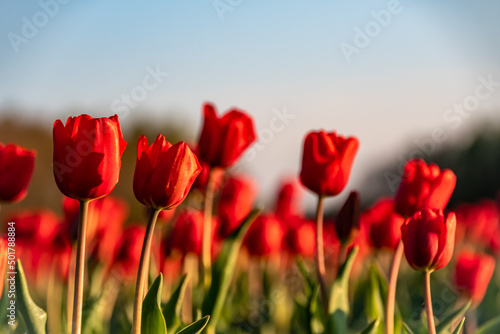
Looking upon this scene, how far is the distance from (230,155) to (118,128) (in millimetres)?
524

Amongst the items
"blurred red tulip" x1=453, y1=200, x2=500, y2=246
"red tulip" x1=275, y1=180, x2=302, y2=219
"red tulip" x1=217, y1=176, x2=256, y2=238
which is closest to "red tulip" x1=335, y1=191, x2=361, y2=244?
"red tulip" x1=217, y1=176, x2=256, y2=238

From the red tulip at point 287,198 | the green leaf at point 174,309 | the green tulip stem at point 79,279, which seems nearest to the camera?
the green tulip stem at point 79,279

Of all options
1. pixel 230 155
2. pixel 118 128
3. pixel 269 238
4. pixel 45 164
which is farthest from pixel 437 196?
pixel 45 164

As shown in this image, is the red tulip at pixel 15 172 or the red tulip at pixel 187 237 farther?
the red tulip at pixel 187 237

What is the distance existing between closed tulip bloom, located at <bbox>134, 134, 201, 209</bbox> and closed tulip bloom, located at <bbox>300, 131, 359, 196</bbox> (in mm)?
389

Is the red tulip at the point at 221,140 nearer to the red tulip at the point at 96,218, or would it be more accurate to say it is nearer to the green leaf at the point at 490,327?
the red tulip at the point at 96,218

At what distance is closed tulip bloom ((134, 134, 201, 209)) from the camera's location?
782 mm

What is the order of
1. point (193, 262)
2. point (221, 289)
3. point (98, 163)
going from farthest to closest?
1. point (193, 262)
2. point (221, 289)
3. point (98, 163)

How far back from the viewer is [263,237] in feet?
6.14

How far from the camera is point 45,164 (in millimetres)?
5957

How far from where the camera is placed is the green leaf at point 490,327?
1.13 m

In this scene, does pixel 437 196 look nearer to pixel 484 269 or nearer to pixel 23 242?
pixel 484 269

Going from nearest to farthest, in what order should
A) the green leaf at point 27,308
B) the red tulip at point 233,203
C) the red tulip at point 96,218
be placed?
the green leaf at point 27,308 → the red tulip at point 96,218 → the red tulip at point 233,203

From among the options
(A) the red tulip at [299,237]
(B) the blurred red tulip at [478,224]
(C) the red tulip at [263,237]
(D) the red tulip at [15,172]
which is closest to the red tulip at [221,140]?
(D) the red tulip at [15,172]
